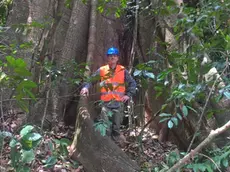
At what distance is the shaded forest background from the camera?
237 centimetres

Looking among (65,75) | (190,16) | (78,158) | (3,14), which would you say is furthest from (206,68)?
(3,14)

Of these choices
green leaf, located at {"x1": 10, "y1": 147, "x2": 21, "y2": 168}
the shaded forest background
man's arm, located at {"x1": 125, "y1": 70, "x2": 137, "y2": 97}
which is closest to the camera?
green leaf, located at {"x1": 10, "y1": 147, "x2": 21, "y2": 168}

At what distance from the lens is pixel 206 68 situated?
230 cm

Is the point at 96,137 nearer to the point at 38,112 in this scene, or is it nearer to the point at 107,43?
the point at 38,112

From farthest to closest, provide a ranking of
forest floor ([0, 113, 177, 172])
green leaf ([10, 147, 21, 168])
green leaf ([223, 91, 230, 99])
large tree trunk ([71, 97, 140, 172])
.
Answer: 1. large tree trunk ([71, 97, 140, 172])
2. forest floor ([0, 113, 177, 172])
3. green leaf ([223, 91, 230, 99])
4. green leaf ([10, 147, 21, 168])

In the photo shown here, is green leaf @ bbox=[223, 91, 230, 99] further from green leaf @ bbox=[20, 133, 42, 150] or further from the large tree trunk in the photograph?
the large tree trunk

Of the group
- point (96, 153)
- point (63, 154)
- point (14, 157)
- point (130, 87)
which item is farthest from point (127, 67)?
point (14, 157)

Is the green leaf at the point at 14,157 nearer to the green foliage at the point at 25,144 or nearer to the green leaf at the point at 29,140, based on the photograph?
the green foliage at the point at 25,144

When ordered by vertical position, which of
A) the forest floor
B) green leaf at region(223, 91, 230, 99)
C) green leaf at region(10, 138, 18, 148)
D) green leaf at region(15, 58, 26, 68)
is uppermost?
green leaf at region(15, 58, 26, 68)

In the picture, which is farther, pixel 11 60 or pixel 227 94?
pixel 227 94

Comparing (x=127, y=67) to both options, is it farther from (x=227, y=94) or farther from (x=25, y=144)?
(x=25, y=144)

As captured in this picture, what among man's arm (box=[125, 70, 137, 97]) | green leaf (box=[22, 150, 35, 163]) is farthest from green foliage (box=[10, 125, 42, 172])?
man's arm (box=[125, 70, 137, 97])

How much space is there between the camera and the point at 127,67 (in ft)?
14.7

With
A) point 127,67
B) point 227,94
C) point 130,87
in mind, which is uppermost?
point 127,67
